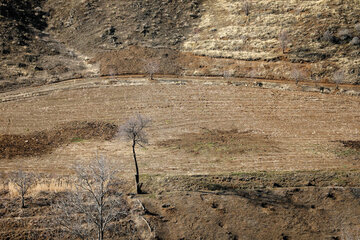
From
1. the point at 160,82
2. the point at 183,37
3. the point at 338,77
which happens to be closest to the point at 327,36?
the point at 338,77

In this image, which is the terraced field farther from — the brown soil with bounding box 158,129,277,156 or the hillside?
the hillside

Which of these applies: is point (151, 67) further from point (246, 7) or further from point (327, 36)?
point (327, 36)

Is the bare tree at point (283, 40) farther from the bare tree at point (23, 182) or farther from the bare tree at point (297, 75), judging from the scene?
the bare tree at point (23, 182)

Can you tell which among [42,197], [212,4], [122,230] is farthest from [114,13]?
[122,230]

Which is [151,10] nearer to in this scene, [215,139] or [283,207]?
[215,139]

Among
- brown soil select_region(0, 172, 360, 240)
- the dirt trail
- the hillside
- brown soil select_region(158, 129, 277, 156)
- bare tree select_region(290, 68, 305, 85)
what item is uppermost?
Result: the hillside

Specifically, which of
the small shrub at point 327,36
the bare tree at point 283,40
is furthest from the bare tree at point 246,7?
the small shrub at point 327,36

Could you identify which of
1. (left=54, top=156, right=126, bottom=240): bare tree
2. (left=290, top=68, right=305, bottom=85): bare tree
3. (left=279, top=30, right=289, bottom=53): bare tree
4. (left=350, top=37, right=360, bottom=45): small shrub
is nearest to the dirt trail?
(left=290, top=68, right=305, bottom=85): bare tree
